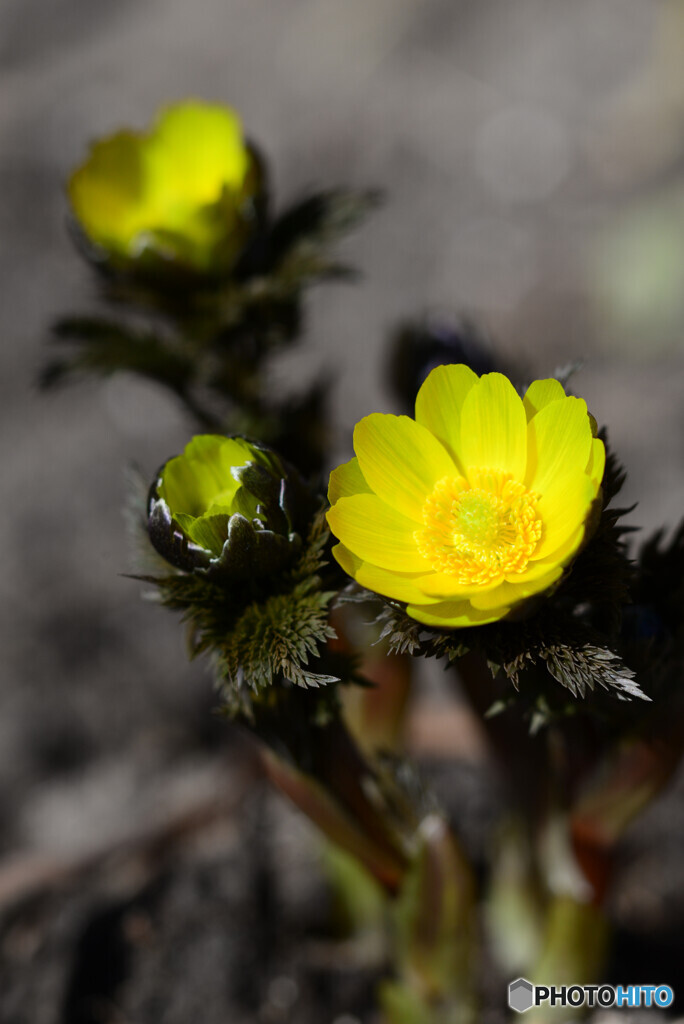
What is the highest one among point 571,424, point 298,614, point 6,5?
point 571,424

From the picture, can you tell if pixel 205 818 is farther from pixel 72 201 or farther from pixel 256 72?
pixel 256 72

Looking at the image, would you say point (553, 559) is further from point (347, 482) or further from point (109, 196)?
point (109, 196)

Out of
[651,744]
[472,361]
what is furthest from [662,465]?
[651,744]

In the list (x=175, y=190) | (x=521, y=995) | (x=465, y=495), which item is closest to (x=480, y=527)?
(x=465, y=495)

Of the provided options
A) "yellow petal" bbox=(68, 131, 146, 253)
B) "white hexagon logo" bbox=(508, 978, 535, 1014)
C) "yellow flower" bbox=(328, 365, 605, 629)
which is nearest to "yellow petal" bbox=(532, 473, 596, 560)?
"yellow flower" bbox=(328, 365, 605, 629)

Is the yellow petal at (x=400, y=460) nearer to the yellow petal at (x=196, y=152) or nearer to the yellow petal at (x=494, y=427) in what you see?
the yellow petal at (x=494, y=427)

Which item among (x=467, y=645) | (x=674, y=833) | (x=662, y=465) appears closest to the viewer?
(x=467, y=645)

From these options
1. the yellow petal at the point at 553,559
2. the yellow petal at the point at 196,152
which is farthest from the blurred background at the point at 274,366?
the yellow petal at the point at 553,559
